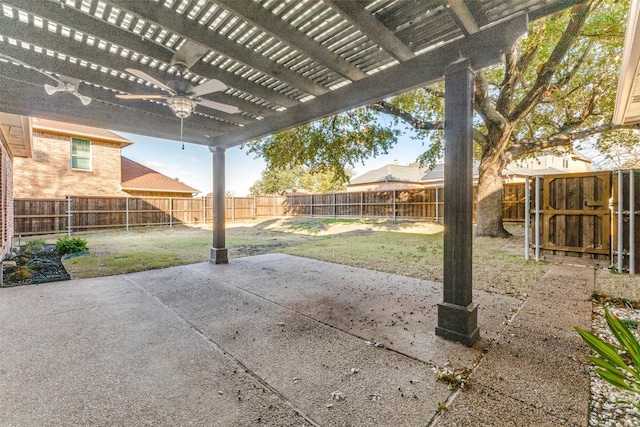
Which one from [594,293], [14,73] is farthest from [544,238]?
[14,73]

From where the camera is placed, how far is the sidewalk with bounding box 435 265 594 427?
1531 mm

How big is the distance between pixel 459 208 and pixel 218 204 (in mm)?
4613

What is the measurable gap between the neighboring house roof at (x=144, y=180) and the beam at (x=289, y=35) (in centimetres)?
1430

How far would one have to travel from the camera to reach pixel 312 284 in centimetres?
431

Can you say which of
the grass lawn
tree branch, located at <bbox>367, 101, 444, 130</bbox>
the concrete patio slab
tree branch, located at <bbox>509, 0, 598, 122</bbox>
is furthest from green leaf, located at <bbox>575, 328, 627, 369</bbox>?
tree branch, located at <bbox>367, 101, 444, 130</bbox>

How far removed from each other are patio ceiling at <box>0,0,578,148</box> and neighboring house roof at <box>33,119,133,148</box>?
32.3 ft

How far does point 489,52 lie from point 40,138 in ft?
51.3

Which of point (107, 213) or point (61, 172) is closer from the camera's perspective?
point (61, 172)

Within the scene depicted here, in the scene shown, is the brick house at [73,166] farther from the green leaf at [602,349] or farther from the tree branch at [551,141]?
the green leaf at [602,349]

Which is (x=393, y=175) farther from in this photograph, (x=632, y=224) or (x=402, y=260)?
(x=632, y=224)

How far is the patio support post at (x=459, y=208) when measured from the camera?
7.85 ft

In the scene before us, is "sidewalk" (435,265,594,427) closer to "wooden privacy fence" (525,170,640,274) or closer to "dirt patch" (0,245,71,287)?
"wooden privacy fence" (525,170,640,274)

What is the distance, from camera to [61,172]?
11.8 metres

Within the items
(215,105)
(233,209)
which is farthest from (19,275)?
(233,209)
